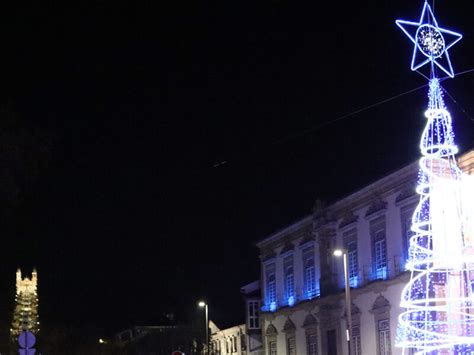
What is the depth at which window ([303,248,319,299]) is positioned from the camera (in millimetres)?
49969

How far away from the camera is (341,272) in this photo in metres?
46.8

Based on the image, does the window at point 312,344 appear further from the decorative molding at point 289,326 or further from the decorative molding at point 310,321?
the decorative molding at point 289,326

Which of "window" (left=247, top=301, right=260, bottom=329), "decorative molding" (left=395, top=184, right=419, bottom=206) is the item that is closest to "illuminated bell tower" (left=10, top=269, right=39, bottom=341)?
"window" (left=247, top=301, right=260, bottom=329)

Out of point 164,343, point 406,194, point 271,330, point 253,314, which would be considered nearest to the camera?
point 406,194

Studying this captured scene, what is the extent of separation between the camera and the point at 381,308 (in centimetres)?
4112

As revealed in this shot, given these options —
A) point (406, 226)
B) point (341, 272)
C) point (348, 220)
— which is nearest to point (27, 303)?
point (341, 272)

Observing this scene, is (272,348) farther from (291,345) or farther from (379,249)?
(379,249)

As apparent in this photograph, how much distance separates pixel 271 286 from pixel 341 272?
38.2 ft

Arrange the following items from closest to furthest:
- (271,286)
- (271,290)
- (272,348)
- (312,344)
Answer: (312,344) → (272,348) → (271,290) → (271,286)

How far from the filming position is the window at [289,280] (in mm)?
53406

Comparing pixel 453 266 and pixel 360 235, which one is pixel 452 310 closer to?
pixel 453 266

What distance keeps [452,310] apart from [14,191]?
12.2m

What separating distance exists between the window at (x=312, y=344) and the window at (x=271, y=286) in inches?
272

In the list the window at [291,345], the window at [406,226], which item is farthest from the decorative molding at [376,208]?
the window at [291,345]
